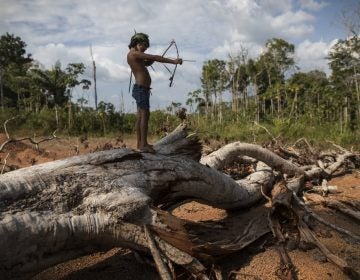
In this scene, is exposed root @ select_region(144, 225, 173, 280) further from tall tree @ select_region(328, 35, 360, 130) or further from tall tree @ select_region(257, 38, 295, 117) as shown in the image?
tall tree @ select_region(257, 38, 295, 117)

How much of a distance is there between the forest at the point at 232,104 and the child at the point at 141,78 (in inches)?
220

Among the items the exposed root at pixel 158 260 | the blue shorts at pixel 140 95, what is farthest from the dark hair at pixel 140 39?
the exposed root at pixel 158 260

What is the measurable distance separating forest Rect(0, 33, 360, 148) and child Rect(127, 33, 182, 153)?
220 inches

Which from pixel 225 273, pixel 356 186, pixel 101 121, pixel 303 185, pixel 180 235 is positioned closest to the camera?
pixel 180 235

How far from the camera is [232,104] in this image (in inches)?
1158

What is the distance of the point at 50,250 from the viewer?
9.34 feet

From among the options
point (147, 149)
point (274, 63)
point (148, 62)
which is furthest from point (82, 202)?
point (274, 63)

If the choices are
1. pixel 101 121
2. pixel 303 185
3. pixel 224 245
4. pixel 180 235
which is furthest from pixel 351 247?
pixel 101 121

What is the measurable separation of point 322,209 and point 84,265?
2.80m

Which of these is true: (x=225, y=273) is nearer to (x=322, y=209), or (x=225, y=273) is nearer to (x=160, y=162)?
(x=160, y=162)

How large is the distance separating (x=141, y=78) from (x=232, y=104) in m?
25.8

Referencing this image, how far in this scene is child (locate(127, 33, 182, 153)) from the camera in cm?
391

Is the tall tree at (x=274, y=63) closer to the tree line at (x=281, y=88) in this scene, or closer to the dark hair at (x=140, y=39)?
the tree line at (x=281, y=88)

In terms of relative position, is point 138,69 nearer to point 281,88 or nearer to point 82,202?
point 82,202
